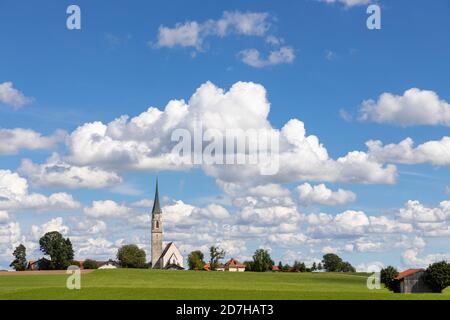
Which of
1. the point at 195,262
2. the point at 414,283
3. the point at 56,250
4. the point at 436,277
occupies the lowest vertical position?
the point at 414,283

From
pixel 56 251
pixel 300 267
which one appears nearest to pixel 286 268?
pixel 300 267

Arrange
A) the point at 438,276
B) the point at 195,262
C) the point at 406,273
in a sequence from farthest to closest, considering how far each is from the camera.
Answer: the point at 195,262 → the point at 406,273 → the point at 438,276

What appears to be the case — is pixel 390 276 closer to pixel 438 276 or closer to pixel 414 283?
pixel 414 283

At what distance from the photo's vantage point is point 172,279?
415 feet

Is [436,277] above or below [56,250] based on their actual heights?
below

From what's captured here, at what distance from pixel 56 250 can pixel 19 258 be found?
60.1ft

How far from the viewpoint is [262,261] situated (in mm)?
180250

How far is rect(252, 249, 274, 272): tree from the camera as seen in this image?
589ft

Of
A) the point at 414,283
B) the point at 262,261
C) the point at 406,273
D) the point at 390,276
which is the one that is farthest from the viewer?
the point at 262,261

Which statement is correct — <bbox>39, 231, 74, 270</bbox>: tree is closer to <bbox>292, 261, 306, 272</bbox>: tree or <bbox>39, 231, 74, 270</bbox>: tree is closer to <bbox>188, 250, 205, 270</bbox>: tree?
<bbox>188, 250, 205, 270</bbox>: tree
